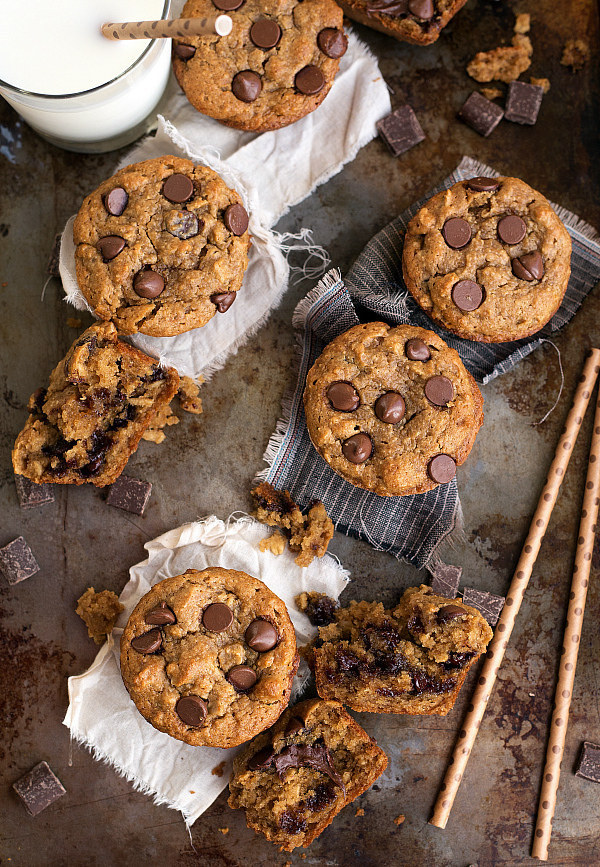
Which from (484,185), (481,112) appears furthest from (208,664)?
(481,112)

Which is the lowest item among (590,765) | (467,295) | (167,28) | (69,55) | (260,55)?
(590,765)

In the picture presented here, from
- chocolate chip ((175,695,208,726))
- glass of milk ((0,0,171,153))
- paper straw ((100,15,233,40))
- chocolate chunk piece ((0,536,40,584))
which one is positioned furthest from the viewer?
chocolate chunk piece ((0,536,40,584))

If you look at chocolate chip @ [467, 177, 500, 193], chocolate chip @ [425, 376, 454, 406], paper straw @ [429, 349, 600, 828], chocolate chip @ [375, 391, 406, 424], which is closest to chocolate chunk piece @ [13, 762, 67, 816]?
paper straw @ [429, 349, 600, 828]

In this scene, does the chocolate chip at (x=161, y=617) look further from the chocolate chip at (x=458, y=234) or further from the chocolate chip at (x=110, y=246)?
the chocolate chip at (x=458, y=234)

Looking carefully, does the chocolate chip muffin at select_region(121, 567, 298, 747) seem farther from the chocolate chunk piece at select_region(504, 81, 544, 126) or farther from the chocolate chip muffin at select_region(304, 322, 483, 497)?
the chocolate chunk piece at select_region(504, 81, 544, 126)

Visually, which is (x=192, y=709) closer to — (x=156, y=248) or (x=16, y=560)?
(x=16, y=560)

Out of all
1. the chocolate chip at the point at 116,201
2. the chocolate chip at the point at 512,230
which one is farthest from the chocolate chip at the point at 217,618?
the chocolate chip at the point at 512,230

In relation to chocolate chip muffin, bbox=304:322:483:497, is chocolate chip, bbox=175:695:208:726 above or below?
below
